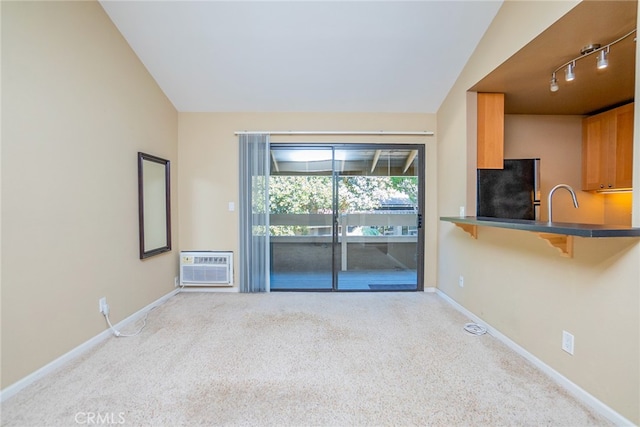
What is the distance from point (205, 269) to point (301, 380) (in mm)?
2320

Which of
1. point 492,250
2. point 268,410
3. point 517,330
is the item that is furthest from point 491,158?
point 268,410

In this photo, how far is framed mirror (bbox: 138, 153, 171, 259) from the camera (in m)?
2.89

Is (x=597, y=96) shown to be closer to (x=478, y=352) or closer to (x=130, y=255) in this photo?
(x=478, y=352)

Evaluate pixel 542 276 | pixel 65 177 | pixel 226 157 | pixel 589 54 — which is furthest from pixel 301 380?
pixel 589 54

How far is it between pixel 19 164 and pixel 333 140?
2.93 meters

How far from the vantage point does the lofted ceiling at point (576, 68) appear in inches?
67.1

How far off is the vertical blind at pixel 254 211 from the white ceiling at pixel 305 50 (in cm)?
55

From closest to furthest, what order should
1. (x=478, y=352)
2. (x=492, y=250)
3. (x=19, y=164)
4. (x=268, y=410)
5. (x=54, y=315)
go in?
(x=268, y=410) → (x=19, y=164) → (x=54, y=315) → (x=478, y=352) → (x=492, y=250)

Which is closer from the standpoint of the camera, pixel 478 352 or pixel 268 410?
pixel 268 410

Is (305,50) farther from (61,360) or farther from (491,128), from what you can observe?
(61,360)

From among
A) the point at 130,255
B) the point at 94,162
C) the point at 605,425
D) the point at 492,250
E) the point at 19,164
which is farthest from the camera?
the point at 130,255

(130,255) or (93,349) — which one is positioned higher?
(130,255)

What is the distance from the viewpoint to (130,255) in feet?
8.98

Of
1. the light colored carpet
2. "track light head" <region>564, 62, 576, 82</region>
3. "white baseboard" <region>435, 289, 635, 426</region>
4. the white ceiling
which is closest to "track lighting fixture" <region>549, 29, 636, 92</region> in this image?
"track light head" <region>564, 62, 576, 82</region>
